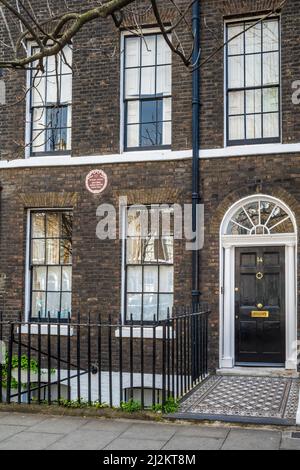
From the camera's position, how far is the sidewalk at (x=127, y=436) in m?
6.16

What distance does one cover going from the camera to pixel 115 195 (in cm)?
1193

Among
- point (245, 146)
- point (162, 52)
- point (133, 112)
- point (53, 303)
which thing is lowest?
point (53, 303)

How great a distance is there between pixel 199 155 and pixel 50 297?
4224mm

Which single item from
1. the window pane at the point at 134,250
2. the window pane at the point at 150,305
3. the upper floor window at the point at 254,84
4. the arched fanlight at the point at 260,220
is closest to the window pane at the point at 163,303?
the window pane at the point at 150,305

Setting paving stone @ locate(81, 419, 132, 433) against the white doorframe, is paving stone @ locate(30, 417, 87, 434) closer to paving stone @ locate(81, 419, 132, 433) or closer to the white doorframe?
paving stone @ locate(81, 419, 132, 433)

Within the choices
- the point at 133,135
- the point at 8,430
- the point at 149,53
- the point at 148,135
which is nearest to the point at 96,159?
the point at 133,135

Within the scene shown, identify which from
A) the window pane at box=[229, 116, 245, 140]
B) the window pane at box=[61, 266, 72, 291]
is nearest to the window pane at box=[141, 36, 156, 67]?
the window pane at box=[229, 116, 245, 140]

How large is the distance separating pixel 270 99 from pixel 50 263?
5.47m

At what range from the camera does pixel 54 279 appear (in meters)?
12.5

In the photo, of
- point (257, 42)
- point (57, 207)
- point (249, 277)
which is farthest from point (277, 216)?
point (57, 207)

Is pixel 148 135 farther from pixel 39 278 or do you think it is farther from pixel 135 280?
pixel 39 278

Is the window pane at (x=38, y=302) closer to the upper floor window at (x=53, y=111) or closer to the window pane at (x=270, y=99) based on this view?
the upper floor window at (x=53, y=111)

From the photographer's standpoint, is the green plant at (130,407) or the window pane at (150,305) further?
the window pane at (150,305)

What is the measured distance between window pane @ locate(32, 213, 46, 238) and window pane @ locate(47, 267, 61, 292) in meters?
0.75
